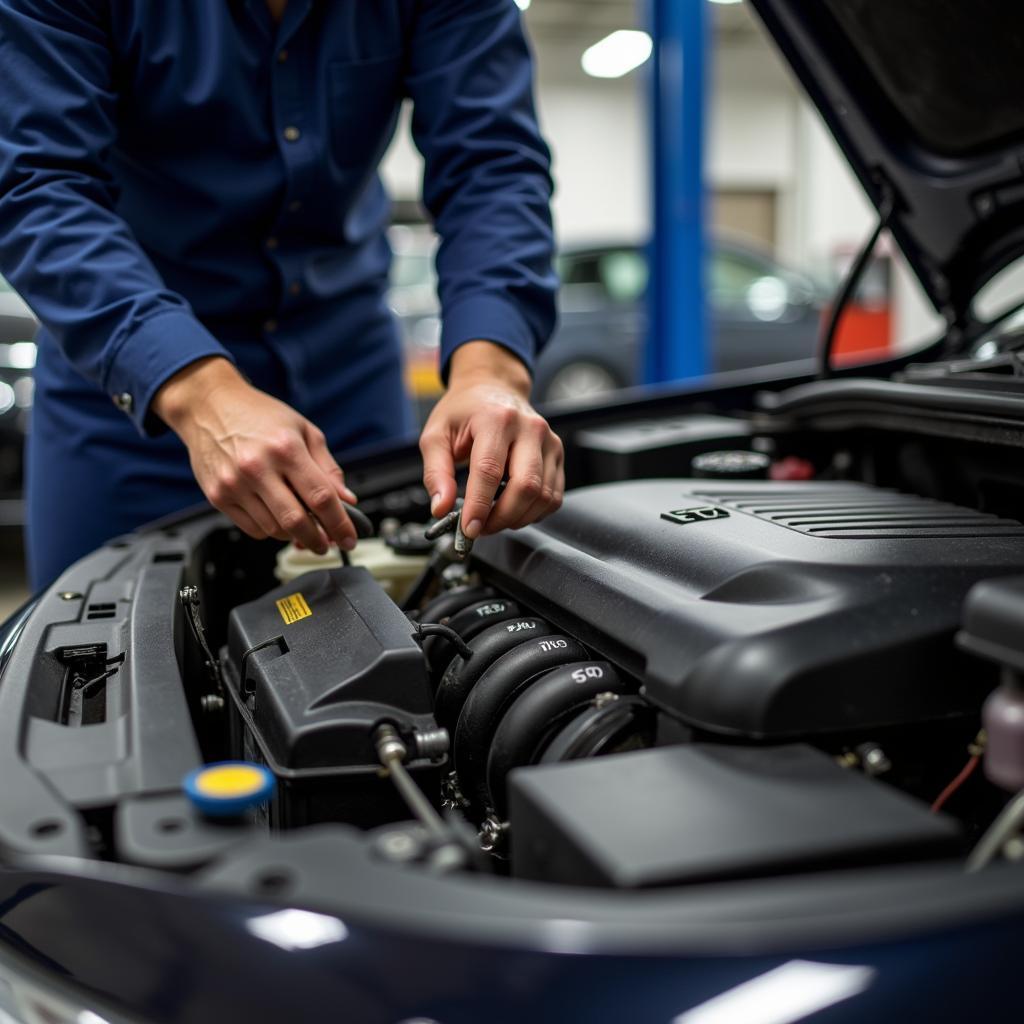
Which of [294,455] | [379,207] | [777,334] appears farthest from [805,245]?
[294,455]

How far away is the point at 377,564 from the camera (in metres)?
1.29

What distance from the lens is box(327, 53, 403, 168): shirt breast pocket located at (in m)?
1.46

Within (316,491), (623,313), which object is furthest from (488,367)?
(623,313)

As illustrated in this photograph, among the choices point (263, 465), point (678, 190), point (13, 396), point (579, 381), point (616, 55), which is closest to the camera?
point (263, 465)

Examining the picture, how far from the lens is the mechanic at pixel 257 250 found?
1091 millimetres

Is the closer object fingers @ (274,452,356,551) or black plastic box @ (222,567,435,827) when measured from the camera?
black plastic box @ (222,567,435,827)

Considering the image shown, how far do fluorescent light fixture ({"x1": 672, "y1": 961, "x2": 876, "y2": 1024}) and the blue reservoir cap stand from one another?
255 millimetres

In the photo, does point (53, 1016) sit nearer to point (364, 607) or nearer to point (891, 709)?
point (364, 607)

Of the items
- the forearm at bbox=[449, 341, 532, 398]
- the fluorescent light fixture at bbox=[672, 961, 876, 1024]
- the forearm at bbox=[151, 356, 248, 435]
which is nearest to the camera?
the fluorescent light fixture at bbox=[672, 961, 876, 1024]

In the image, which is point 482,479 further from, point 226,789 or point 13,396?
point 13,396

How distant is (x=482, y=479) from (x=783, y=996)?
60cm

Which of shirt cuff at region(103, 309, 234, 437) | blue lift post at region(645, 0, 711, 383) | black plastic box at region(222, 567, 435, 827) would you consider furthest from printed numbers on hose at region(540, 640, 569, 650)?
blue lift post at region(645, 0, 711, 383)

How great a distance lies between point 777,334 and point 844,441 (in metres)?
5.62

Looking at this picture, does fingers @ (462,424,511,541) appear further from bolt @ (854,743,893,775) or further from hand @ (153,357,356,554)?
bolt @ (854,743,893,775)
